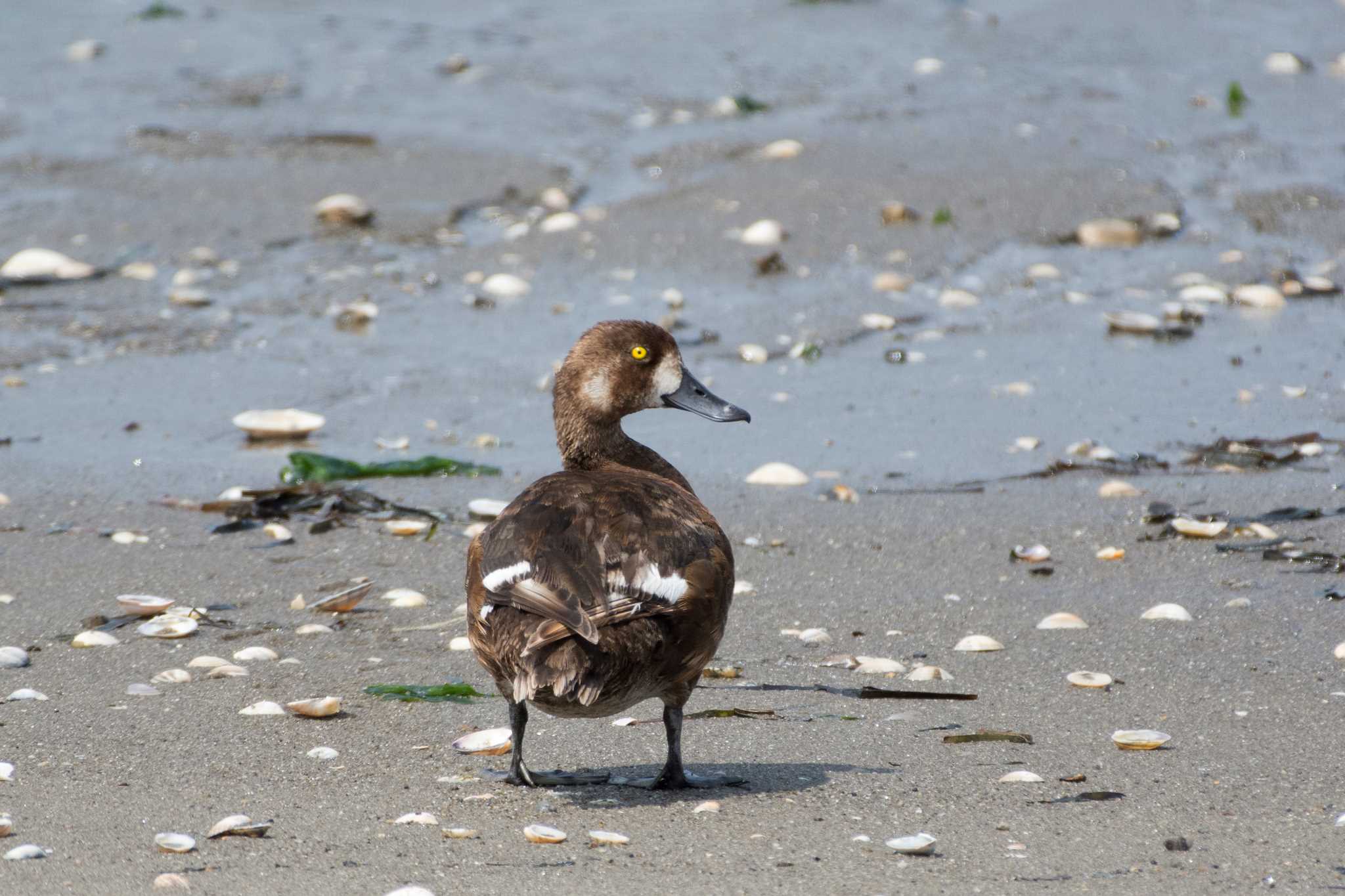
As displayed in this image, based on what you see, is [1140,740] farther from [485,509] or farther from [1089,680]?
[485,509]

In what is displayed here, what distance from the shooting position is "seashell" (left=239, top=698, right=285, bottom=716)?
4.36m

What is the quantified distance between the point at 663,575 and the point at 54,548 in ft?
10.1

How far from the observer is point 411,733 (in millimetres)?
4273

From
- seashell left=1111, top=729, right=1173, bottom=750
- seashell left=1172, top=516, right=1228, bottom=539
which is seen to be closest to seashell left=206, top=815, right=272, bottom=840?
seashell left=1111, top=729, right=1173, bottom=750

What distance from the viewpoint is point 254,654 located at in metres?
4.84

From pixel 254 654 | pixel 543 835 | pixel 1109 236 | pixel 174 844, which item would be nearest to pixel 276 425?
pixel 254 654

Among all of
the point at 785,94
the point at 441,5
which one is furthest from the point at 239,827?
the point at 441,5

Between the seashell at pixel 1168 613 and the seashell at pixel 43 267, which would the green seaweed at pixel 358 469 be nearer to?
the seashell at pixel 1168 613

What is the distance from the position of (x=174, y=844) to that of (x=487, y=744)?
102 cm

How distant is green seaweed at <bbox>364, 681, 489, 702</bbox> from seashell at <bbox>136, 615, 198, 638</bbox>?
0.77m

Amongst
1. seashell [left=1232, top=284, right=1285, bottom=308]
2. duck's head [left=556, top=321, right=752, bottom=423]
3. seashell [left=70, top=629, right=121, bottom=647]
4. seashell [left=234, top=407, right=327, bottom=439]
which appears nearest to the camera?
duck's head [left=556, top=321, right=752, bottom=423]

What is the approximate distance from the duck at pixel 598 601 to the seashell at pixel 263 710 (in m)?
0.67

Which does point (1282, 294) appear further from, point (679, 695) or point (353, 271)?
point (679, 695)

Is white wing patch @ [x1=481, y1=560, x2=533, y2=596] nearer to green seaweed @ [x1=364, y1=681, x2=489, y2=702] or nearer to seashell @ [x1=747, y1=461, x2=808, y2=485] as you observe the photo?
green seaweed @ [x1=364, y1=681, x2=489, y2=702]
